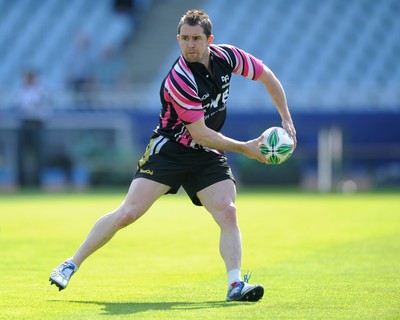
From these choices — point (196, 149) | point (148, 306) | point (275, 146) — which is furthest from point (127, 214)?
point (275, 146)

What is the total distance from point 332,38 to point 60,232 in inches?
609

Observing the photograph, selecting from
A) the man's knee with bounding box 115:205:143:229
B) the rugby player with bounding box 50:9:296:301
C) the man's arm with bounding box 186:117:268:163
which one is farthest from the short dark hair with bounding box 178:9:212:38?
the man's knee with bounding box 115:205:143:229

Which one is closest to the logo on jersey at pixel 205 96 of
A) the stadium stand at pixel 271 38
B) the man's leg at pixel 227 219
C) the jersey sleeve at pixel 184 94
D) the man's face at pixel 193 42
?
the jersey sleeve at pixel 184 94

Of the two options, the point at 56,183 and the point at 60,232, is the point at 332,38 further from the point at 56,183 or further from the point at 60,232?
the point at 60,232

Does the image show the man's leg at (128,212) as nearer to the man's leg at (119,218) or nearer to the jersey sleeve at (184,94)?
the man's leg at (119,218)

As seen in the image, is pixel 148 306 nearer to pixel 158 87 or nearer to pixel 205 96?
Answer: pixel 205 96

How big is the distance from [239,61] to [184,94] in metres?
0.63

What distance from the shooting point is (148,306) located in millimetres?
6039

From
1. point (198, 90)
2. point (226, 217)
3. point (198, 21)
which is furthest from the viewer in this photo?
point (226, 217)

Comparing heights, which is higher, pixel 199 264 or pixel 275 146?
pixel 275 146

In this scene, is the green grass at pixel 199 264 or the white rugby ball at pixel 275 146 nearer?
the green grass at pixel 199 264

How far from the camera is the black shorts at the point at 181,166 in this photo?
6.62 metres

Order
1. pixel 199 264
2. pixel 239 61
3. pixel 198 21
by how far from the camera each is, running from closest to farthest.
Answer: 1. pixel 198 21
2. pixel 239 61
3. pixel 199 264

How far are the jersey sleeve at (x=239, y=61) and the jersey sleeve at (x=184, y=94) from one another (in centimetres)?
37
